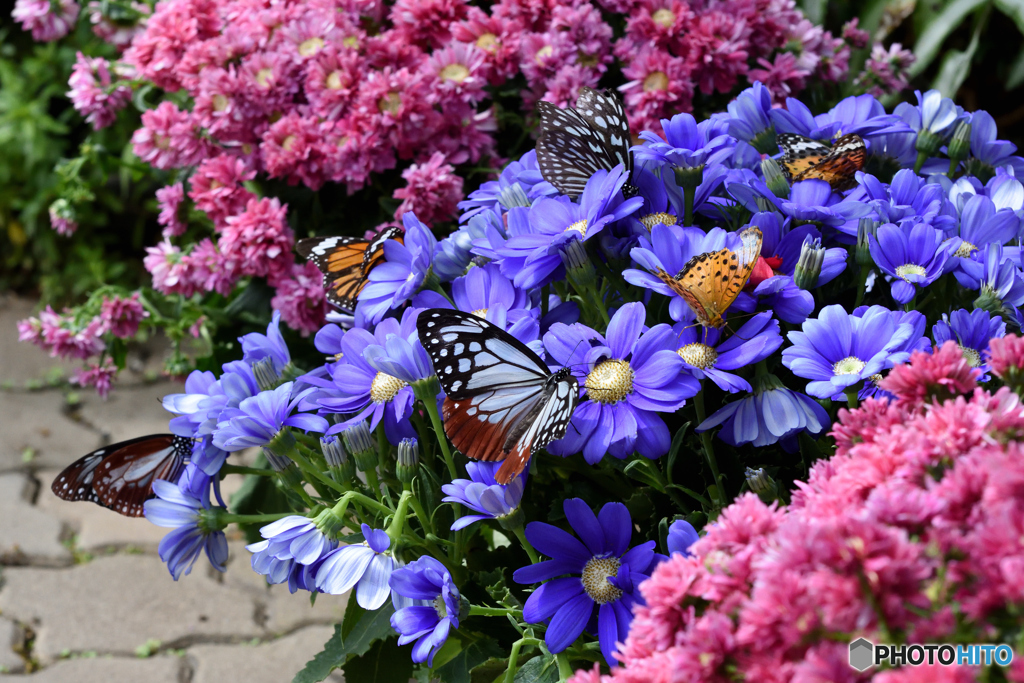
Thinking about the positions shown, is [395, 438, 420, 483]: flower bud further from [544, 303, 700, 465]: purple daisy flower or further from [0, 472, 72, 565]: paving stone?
[0, 472, 72, 565]: paving stone

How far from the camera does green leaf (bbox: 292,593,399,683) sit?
0.84 meters

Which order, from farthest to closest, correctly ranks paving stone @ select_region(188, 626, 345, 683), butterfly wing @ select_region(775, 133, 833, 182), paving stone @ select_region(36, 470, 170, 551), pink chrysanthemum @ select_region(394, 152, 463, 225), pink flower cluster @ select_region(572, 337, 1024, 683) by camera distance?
1. paving stone @ select_region(36, 470, 170, 551)
2. paving stone @ select_region(188, 626, 345, 683)
3. pink chrysanthemum @ select_region(394, 152, 463, 225)
4. butterfly wing @ select_region(775, 133, 833, 182)
5. pink flower cluster @ select_region(572, 337, 1024, 683)

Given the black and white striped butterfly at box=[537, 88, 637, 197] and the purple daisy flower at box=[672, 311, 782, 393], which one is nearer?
the purple daisy flower at box=[672, 311, 782, 393]

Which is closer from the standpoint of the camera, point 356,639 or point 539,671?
point 539,671

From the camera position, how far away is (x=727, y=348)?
717 mm

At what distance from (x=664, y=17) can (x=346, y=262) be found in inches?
28.3

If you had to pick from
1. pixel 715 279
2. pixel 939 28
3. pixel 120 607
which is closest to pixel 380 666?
pixel 715 279

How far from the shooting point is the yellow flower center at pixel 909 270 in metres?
0.75

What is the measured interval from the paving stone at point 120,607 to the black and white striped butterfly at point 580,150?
1.42 metres

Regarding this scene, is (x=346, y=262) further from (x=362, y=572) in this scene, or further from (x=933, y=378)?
(x=933, y=378)

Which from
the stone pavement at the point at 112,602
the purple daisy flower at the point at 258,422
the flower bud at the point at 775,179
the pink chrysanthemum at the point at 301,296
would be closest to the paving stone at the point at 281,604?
the stone pavement at the point at 112,602

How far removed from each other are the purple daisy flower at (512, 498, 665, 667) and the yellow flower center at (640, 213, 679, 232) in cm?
31

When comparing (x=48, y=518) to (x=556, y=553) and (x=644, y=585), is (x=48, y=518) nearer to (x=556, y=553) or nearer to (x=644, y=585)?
(x=556, y=553)

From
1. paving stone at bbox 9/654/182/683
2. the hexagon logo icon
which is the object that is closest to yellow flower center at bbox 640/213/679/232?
the hexagon logo icon
